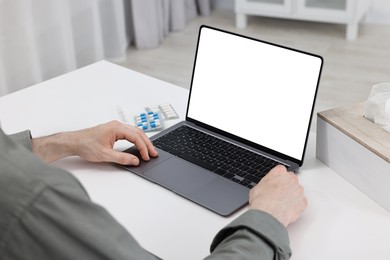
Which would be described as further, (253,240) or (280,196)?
(280,196)

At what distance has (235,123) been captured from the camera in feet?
5.01

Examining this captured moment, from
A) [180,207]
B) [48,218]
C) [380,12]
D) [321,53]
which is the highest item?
[48,218]

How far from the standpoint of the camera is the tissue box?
4.23ft

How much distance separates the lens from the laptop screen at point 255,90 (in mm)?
1396

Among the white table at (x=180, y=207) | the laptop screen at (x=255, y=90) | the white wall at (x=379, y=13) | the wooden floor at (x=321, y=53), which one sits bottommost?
the wooden floor at (x=321, y=53)

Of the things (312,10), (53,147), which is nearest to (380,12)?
(312,10)

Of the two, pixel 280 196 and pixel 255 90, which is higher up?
pixel 255 90

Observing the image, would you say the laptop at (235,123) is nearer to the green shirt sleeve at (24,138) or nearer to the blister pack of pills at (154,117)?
the blister pack of pills at (154,117)

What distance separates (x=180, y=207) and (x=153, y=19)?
2.81 metres

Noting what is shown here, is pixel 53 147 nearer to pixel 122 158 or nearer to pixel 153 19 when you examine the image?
pixel 122 158

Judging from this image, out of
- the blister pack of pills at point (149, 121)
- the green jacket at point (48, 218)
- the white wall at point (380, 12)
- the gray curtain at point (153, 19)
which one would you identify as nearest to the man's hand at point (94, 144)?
the blister pack of pills at point (149, 121)

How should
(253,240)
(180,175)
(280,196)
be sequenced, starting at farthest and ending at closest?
(180,175), (280,196), (253,240)

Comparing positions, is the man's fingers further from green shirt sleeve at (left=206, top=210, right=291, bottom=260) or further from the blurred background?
the blurred background

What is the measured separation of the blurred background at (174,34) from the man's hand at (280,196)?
1984mm
